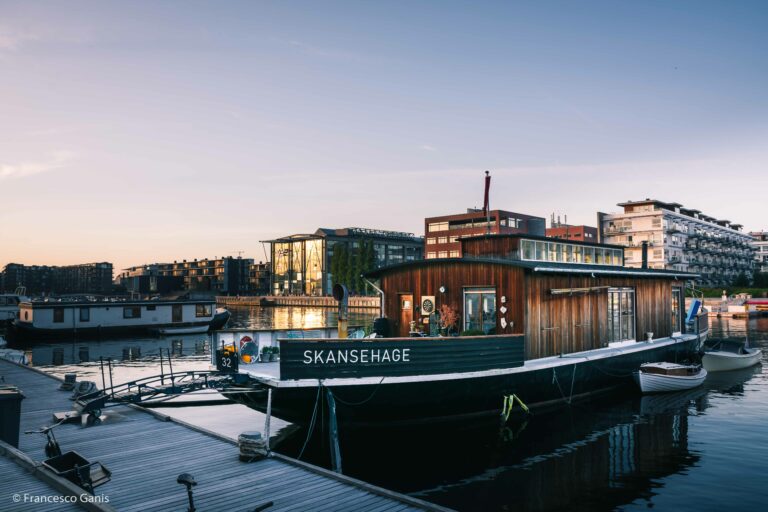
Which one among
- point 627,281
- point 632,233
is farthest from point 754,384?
point 632,233

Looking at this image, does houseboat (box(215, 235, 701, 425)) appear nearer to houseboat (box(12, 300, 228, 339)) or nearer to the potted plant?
the potted plant

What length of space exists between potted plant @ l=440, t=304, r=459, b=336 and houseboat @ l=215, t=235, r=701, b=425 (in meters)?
0.05

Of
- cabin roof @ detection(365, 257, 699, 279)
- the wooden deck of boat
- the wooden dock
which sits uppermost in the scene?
cabin roof @ detection(365, 257, 699, 279)

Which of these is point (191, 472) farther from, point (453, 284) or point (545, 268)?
point (545, 268)

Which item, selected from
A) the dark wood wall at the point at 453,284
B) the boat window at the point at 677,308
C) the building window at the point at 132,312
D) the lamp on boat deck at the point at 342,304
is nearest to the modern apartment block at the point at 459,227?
the building window at the point at 132,312

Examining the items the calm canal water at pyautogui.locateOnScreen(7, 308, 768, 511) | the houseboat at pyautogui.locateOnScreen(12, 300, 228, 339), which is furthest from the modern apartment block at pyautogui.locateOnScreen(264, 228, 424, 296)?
the calm canal water at pyautogui.locateOnScreen(7, 308, 768, 511)

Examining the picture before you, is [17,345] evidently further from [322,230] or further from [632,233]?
[322,230]

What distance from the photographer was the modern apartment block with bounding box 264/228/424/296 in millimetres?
172250

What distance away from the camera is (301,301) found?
151m

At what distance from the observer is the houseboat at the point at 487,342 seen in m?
14.9

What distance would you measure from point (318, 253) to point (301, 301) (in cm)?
2746

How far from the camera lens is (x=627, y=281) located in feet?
85.5

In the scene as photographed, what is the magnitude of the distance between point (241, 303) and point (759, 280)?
462 ft

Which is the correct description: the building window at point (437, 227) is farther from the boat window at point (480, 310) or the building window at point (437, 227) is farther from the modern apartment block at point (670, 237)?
the boat window at point (480, 310)
